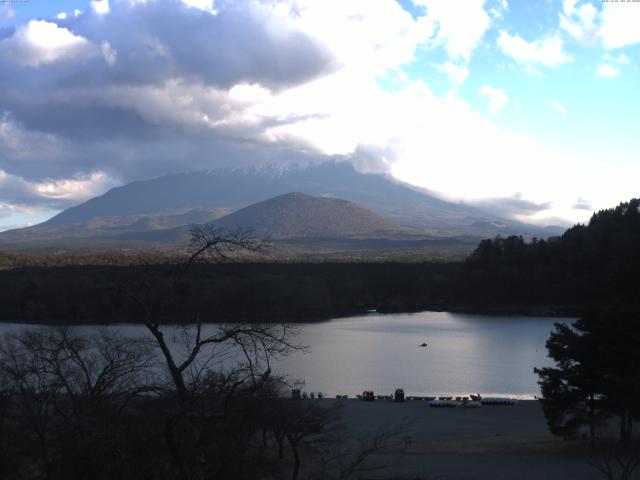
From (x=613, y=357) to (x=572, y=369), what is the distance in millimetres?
791

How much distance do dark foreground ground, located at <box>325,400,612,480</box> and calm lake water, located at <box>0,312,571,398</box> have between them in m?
2.86

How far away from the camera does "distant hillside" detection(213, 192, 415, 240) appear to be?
479 feet

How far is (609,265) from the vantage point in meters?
53.1

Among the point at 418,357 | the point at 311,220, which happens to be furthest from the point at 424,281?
the point at 311,220

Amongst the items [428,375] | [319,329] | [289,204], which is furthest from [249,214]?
[428,375]

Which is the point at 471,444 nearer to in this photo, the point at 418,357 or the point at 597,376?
the point at 597,376

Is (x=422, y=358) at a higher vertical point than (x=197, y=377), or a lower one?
lower

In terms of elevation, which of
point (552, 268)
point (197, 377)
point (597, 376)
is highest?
point (197, 377)

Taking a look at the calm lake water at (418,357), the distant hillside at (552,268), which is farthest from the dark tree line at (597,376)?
the distant hillside at (552,268)

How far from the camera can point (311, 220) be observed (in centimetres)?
15762

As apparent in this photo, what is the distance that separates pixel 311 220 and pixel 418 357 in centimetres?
12784

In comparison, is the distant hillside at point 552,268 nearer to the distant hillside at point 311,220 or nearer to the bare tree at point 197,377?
the bare tree at point 197,377

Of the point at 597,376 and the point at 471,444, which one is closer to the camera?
the point at 597,376

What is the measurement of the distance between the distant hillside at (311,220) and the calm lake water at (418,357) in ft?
319
